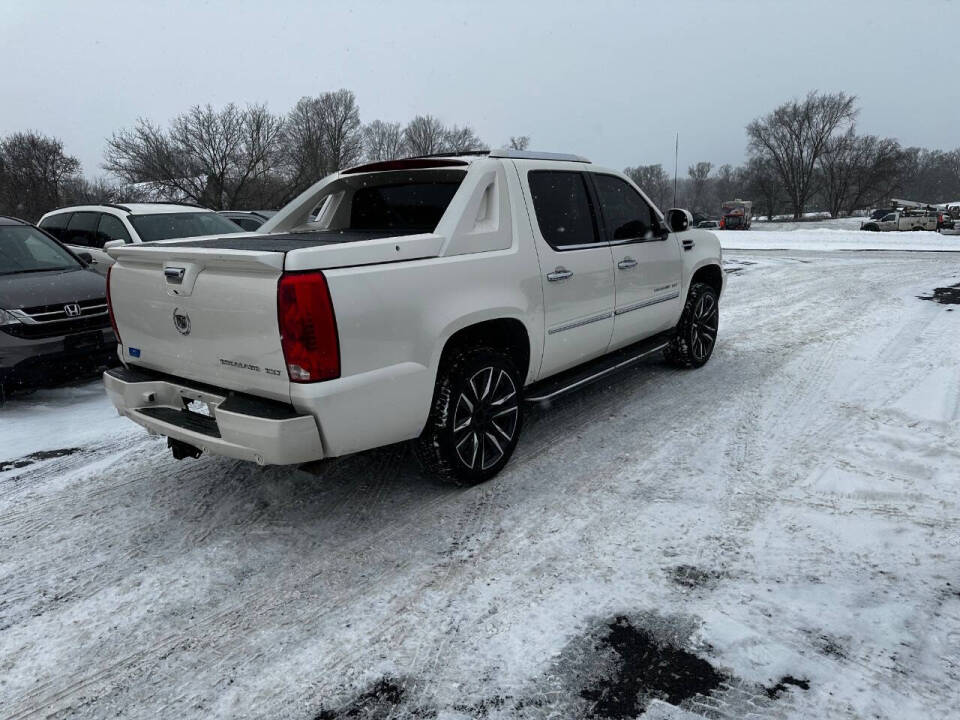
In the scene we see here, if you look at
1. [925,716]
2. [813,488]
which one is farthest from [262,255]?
[813,488]

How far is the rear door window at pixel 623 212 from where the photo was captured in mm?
4582

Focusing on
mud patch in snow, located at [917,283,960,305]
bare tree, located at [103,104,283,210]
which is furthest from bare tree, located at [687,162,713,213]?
mud patch in snow, located at [917,283,960,305]

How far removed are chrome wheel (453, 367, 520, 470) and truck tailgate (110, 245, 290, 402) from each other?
103 cm

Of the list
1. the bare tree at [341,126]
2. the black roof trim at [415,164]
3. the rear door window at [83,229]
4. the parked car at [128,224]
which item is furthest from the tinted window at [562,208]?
the bare tree at [341,126]

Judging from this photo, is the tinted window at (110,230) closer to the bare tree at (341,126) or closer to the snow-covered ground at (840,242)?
the snow-covered ground at (840,242)

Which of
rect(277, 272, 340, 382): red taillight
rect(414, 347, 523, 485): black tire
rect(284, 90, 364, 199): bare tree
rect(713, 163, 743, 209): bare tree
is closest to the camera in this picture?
rect(277, 272, 340, 382): red taillight

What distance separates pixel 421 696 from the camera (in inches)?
83.4

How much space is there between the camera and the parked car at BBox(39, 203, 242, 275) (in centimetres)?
802

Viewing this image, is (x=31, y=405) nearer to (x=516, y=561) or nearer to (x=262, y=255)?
(x=262, y=255)

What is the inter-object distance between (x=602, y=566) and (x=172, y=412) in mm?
2357

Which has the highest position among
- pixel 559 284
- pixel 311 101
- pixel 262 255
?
pixel 311 101

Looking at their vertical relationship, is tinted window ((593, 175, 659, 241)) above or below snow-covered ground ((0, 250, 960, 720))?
above

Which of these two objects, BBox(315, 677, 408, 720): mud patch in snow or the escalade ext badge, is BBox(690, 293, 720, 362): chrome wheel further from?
BBox(315, 677, 408, 720): mud patch in snow

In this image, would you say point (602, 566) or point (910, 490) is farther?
point (910, 490)
